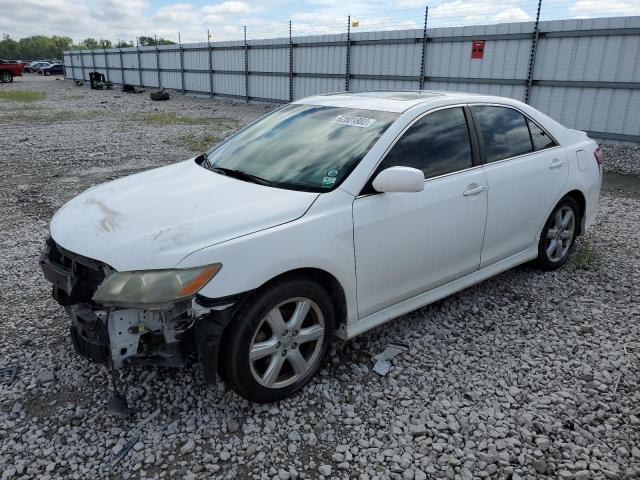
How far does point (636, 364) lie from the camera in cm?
328

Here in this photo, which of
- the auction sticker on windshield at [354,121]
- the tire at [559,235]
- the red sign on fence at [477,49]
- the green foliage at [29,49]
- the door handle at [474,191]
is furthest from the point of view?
the green foliage at [29,49]

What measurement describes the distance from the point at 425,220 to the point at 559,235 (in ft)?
6.73

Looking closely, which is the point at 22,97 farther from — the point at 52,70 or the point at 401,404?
the point at 52,70

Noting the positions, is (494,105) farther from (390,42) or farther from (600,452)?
(390,42)

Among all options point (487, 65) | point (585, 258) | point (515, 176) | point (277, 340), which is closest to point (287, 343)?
point (277, 340)

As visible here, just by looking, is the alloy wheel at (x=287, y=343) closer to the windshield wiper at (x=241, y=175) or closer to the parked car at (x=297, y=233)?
the parked car at (x=297, y=233)

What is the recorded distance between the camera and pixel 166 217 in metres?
2.69

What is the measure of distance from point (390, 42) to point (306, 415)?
14.5 meters

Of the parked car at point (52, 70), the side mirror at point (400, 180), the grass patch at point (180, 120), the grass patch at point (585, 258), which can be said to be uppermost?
the parked car at point (52, 70)

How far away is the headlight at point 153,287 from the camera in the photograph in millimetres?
2354

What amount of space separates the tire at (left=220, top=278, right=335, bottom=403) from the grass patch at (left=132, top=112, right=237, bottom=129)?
42.4 ft

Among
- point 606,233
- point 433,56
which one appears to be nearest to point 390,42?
point 433,56

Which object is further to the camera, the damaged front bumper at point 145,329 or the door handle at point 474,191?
the door handle at point 474,191

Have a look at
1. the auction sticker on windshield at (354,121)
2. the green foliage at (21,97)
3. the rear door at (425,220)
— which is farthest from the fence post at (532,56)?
the green foliage at (21,97)
